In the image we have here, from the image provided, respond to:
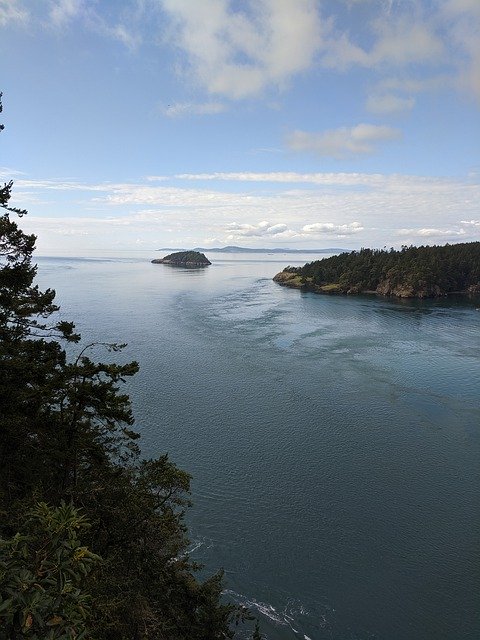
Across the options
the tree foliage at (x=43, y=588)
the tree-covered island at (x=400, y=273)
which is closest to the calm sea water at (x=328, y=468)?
the tree foliage at (x=43, y=588)

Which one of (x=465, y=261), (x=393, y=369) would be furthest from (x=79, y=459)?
(x=465, y=261)

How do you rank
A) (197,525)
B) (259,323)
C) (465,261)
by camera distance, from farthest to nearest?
(465,261), (259,323), (197,525)

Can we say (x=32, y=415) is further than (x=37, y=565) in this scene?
Yes

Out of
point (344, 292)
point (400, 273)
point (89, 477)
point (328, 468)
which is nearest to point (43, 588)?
point (89, 477)

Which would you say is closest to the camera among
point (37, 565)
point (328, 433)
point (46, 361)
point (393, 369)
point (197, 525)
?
point (37, 565)

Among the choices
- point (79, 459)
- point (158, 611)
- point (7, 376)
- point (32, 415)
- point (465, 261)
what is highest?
point (465, 261)

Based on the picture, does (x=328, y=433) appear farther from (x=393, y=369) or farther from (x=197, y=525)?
(x=393, y=369)

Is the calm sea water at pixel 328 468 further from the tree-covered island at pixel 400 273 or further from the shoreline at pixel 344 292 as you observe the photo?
the tree-covered island at pixel 400 273

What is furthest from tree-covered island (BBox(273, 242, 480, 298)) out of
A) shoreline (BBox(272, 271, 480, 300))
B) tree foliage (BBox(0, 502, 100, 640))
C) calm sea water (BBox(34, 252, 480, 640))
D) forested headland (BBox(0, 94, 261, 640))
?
tree foliage (BBox(0, 502, 100, 640))
